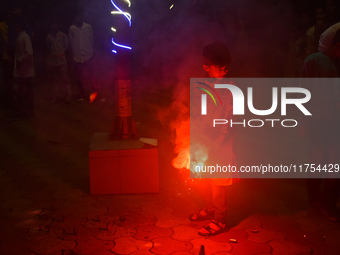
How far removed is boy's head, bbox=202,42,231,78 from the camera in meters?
4.13

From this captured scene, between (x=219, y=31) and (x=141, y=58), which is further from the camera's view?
(x=141, y=58)

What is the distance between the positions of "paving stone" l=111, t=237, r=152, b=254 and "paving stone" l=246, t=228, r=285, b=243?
107 centimetres

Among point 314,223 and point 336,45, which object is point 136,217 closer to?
point 314,223

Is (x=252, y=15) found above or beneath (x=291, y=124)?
above

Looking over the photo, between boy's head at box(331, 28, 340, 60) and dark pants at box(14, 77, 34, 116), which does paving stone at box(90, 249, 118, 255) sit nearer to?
boy's head at box(331, 28, 340, 60)

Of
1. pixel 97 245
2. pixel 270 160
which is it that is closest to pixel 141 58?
pixel 270 160

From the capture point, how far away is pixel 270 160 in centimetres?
707

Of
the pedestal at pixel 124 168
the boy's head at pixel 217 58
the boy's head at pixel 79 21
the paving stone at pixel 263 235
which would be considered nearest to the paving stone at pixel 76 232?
the pedestal at pixel 124 168

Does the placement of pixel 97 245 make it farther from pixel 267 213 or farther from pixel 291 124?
pixel 291 124

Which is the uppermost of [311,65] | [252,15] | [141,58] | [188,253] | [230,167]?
[252,15]

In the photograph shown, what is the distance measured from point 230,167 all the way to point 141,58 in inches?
493

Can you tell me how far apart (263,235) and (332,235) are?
0.72 metres

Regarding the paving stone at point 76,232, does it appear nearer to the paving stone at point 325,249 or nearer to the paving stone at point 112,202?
the paving stone at point 112,202

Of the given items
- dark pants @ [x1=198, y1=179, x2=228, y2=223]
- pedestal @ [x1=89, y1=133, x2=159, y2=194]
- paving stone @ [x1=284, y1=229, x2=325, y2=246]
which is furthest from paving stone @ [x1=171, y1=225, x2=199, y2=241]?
pedestal @ [x1=89, y1=133, x2=159, y2=194]
